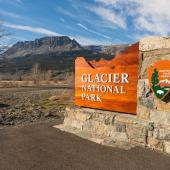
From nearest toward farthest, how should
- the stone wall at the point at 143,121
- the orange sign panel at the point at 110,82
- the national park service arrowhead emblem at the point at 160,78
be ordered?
1. the national park service arrowhead emblem at the point at 160,78
2. the stone wall at the point at 143,121
3. the orange sign panel at the point at 110,82

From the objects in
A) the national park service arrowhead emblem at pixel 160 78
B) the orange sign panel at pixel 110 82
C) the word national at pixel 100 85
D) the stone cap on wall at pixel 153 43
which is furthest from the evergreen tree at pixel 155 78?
the word national at pixel 100 85

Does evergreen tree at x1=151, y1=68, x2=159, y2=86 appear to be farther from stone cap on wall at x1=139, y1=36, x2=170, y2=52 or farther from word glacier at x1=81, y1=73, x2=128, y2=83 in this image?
word glacier at x1=81, y1=73, x2=128, y2=83

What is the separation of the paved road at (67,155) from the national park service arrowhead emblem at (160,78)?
118 cm

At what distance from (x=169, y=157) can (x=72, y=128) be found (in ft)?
10.3

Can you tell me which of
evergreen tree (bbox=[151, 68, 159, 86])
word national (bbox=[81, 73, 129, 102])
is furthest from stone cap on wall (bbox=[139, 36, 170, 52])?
word national (bbox=[81, 73, 129, 102])

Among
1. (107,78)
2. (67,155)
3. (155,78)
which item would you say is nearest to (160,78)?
(155,78)

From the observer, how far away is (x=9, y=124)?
9625mm

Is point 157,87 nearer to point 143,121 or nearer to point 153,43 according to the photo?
point 143,121

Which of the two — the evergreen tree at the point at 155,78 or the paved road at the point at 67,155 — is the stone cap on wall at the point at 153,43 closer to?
the evergreen tree at the point at 155,78

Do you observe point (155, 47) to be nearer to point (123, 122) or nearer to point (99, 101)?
point (123, 122)

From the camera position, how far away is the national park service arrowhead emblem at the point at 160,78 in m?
5.78

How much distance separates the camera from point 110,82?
24.4ft

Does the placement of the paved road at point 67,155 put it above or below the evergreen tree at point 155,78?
below

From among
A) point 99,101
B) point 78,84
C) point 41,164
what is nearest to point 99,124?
point 99,101
